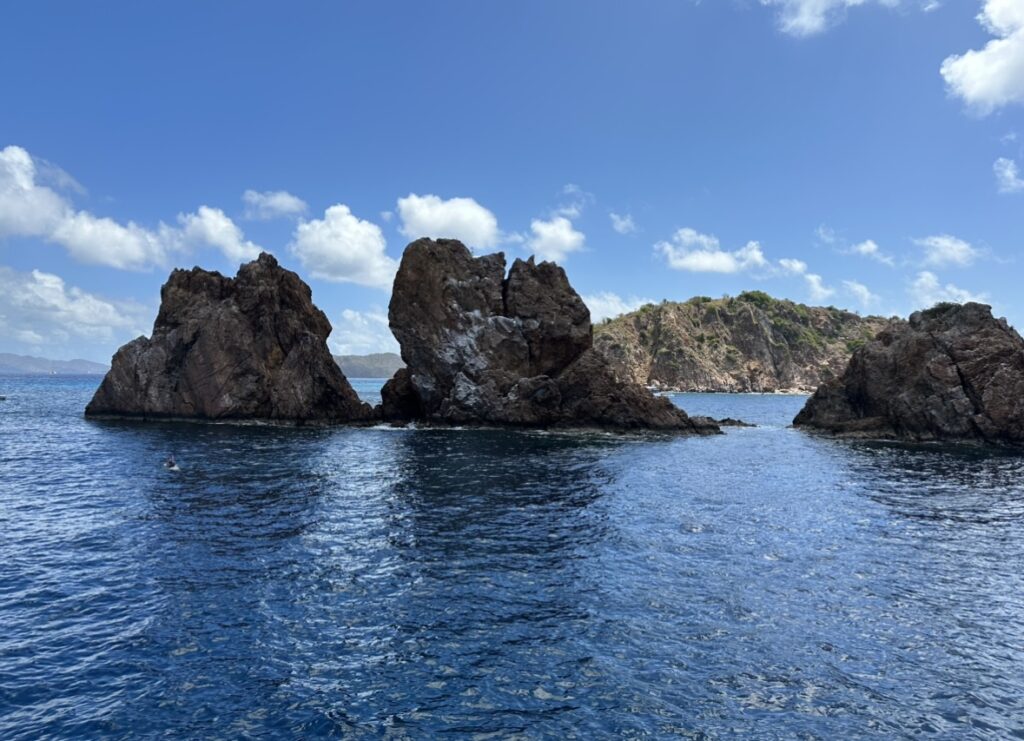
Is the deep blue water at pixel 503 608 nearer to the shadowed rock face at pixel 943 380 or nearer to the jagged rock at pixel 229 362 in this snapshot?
the shadowed rock face at pixel 943 380

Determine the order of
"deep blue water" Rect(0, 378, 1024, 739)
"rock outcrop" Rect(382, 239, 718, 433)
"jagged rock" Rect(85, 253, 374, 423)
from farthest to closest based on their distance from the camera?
"jagged rock" Rect(85, 253, 374, 423) < "rock outcrop" Rect(382, 239, 718, 433) < "deep blue water" Rect(0, 378, 1024, 739)

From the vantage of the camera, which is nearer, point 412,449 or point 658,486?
point 658,486

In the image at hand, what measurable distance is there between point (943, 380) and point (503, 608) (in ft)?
222

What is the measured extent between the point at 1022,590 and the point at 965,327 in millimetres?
58055

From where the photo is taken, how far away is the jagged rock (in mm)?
75625

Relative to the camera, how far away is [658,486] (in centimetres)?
4075

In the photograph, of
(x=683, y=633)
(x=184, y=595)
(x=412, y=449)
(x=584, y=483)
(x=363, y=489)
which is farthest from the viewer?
(x=412, y=449)

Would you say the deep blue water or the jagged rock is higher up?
the jagged rock

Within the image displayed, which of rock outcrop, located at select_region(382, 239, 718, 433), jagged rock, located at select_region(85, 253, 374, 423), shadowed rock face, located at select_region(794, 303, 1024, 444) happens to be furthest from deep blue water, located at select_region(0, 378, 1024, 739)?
jagged rock, located at select_region(85, 253, 374, 423)

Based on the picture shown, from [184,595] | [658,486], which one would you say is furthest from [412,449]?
[184,595]

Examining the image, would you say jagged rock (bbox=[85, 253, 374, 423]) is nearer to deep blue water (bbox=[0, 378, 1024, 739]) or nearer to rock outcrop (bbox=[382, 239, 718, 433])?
rock outcrop (bbox=[382, 239, 718, 433])

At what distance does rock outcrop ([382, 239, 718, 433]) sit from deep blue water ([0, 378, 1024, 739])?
3224 cm

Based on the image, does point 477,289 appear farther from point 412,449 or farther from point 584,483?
point 584,483

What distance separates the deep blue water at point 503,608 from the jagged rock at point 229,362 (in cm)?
3418
